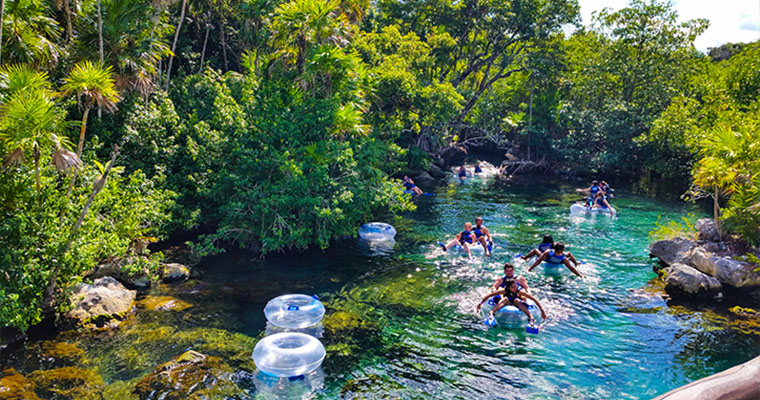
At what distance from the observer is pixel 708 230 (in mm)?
15781

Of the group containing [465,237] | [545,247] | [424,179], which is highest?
[424,179]

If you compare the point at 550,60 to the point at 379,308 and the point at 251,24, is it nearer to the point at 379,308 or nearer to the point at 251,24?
the point at 251,24

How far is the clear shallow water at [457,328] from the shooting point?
9.47 m

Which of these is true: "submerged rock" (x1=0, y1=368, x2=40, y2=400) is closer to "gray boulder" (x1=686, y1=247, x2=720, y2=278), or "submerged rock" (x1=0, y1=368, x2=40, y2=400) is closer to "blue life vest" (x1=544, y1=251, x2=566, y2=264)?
"blue life vest" (x1=544, y1=251, x2=566, y2=264)

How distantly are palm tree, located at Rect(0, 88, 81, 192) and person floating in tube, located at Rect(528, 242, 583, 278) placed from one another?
13813 mm

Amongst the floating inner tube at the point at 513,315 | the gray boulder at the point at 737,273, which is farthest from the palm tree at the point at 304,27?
the gray boulder at the point at 737,273

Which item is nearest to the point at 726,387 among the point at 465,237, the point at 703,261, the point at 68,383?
the point at 68,383

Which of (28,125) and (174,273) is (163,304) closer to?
(174,273)

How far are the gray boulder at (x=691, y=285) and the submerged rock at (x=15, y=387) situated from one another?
50.4ft

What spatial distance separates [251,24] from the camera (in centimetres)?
2812

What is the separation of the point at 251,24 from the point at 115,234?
19.6 meters

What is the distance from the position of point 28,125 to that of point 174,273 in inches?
252

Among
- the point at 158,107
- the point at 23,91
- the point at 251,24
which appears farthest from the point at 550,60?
the point at 23,91

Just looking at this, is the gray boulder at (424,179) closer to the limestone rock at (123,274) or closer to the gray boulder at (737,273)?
the gray boulder at (737,273)
